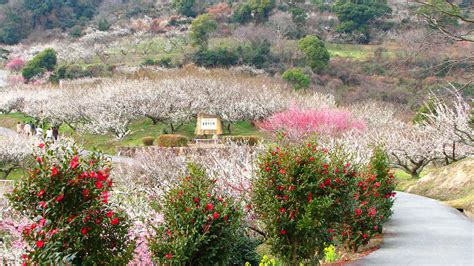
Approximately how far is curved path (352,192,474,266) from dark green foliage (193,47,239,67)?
43.5 metres

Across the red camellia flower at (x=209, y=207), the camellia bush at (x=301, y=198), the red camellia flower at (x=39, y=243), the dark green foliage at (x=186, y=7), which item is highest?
the red camellia flower at (x=39, y=243)

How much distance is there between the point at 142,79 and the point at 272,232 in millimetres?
41693

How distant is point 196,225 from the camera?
874 centimetres

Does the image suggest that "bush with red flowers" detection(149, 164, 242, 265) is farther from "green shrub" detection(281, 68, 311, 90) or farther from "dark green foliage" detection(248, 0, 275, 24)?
"dark green foliage" detection(248, 0, 275, 24)

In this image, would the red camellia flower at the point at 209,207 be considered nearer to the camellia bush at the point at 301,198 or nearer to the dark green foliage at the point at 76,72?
the camellia bush at the point at 301,198

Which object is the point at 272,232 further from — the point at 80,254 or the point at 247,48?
the point at 247,48

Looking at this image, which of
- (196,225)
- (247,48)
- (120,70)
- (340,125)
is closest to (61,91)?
(120,70)

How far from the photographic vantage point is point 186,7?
3543 inches

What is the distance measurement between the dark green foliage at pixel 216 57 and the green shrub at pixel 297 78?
906 centimetres

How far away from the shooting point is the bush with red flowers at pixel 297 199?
10.3 meters

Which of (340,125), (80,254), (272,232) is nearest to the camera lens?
(80,254)

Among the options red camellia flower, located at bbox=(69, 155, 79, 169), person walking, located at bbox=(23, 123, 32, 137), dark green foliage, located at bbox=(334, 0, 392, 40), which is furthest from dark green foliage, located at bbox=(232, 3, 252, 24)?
red camellia flower, located at bbox=(69, 155, 79, 169)

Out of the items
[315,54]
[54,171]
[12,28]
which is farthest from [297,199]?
[12,28]

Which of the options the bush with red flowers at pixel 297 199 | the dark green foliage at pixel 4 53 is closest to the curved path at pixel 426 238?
the bush with red flowers at pixel 297 199
